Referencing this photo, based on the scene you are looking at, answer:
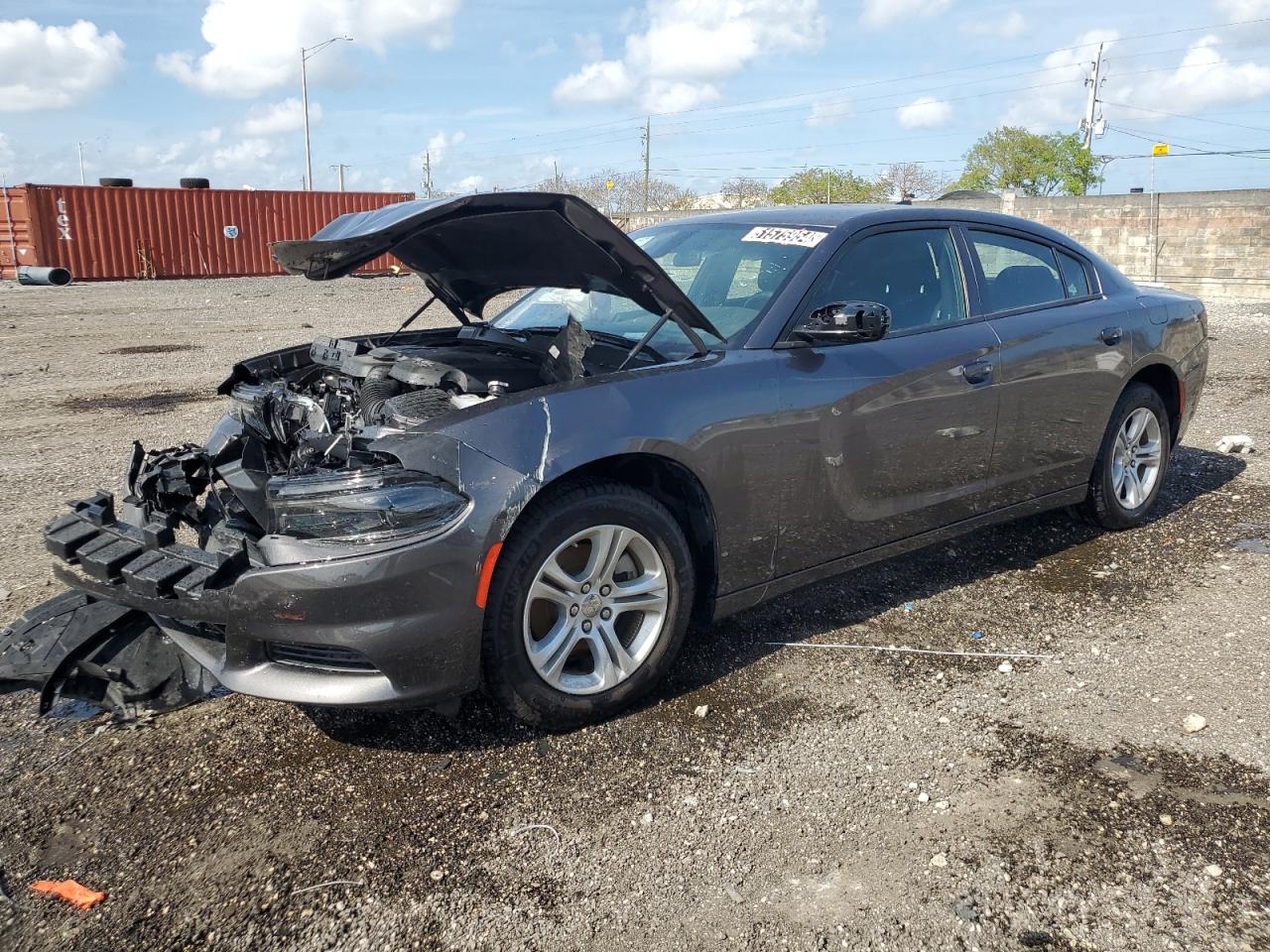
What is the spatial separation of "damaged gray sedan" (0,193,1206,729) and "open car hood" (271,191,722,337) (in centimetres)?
1

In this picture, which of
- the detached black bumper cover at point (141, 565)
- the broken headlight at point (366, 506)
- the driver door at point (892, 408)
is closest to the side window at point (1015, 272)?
the driver door at point (892, 408)

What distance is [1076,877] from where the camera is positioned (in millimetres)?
2639

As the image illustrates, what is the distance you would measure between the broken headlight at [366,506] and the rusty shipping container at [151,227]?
92.1 ft

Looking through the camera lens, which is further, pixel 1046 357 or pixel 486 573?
pixel 1046 357

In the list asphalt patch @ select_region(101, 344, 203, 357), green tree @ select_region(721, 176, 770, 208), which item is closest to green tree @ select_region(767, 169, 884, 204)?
green tree @ select_region(721, 176, 770, 208)

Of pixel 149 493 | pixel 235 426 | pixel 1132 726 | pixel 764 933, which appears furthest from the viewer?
pixel 235 426

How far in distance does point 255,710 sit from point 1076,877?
2619 millimetres

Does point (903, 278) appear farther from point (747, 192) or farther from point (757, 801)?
point (747, 192)

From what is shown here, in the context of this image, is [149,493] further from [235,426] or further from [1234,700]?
[1234,700]

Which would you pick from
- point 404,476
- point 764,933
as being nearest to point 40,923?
point 404,476

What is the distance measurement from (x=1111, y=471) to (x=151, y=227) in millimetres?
31982

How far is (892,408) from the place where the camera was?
402 cm

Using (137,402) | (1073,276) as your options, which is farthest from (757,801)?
(137,402)

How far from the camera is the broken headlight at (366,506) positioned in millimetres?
2955
